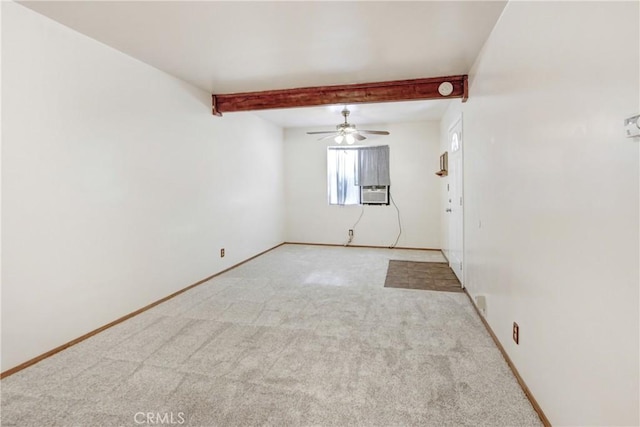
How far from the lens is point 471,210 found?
3232 millimetres

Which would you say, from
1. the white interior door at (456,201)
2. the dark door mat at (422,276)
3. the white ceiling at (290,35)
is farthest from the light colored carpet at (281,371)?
the white ceiling at (290,35)

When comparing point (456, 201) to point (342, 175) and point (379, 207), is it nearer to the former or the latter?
point (379, 207)

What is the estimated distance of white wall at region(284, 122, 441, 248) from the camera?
619 centimetres

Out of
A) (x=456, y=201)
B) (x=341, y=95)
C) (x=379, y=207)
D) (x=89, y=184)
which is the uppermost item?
(x=341, y=95)

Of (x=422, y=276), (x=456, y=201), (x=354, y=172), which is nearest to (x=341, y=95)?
(x=456, y=201)

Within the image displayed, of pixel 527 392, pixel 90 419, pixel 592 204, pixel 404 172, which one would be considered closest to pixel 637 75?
pixel 592 204

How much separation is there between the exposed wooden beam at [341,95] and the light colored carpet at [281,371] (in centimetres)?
234

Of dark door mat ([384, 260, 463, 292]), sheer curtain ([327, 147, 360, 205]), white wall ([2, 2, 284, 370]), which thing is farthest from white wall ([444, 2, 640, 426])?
sheer curtain ([327, 147, 360, 205])

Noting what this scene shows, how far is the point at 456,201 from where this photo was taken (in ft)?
13.6

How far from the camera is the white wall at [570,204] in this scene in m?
1.00

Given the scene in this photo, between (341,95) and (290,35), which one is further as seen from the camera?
(341,95)

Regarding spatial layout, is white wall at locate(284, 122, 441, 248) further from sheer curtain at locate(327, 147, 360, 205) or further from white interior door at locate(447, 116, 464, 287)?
white interior door at locate(447, 116, 464, 287)

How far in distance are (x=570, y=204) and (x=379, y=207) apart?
17.1ft

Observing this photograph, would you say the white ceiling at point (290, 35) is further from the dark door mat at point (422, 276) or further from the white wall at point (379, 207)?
the white wall at point (379, 207)
